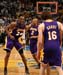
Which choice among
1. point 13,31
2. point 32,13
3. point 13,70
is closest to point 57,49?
point 13,31

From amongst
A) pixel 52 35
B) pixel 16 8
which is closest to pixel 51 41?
pixel 52 35

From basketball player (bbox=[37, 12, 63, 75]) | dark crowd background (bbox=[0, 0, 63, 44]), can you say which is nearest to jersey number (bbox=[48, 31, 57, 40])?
basketball player (bbox=[37, 12, 63, 75])

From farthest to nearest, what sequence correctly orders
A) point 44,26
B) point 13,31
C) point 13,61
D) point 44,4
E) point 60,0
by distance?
point 60,0 < point 44,4 < point 13,61 < point 13,31 < point 44,26

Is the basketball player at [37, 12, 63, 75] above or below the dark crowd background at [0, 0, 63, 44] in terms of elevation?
below

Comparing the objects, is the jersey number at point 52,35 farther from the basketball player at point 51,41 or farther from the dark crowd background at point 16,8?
the dark crowd background at point 16,8

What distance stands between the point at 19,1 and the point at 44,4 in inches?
262

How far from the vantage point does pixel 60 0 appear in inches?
1057

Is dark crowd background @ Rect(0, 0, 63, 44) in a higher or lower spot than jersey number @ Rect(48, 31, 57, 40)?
higher

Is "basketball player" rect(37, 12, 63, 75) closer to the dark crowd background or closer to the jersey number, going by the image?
the jersey number

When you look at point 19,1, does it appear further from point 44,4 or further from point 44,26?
point 44,26

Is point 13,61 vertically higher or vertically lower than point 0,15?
lower

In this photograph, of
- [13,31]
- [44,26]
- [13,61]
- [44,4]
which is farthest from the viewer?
[44,4]

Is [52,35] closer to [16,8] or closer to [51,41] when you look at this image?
[51,41]

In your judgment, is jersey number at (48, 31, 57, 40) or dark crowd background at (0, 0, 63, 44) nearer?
jersey number at (48, 31, 57, 40)
